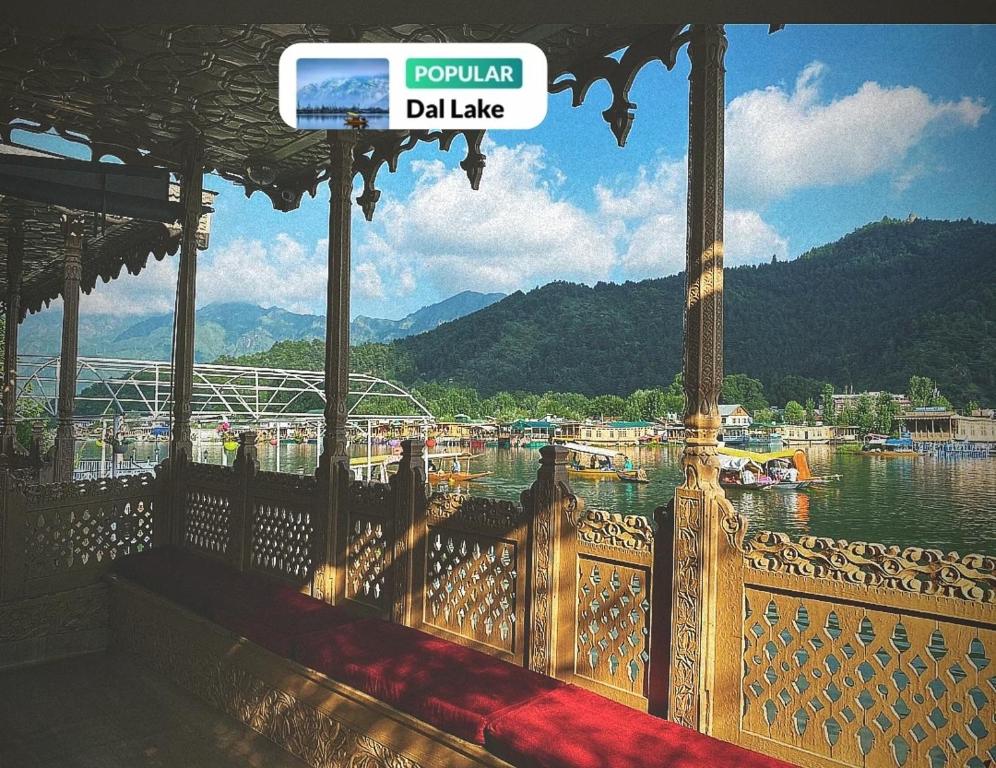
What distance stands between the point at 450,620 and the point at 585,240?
5222cm

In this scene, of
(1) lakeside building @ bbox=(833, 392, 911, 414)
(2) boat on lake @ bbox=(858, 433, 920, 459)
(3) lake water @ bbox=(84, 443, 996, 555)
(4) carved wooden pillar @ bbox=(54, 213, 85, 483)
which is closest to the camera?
(4) carved wooden pillar @ bbox=(54, 213, 85, 483)

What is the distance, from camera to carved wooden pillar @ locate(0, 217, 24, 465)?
25.5 feet

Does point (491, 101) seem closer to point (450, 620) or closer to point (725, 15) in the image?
point (725, 15)

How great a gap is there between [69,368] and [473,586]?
6801 millimetres

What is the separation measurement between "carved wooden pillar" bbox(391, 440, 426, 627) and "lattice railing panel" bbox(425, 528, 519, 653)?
0.34 ft

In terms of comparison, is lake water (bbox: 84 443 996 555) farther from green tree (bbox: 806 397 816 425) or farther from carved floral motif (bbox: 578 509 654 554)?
carved floral motif (bbox: 578 509 654 554)

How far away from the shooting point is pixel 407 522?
10.4 feet

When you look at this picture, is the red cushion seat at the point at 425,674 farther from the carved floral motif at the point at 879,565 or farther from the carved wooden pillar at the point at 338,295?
the carved wooden pillar at the point at 338,295

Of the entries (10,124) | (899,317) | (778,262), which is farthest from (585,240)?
(10,124)

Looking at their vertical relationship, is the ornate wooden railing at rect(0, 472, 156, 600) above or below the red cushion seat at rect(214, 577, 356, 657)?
above

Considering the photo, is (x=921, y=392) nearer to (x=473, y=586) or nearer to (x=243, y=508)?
(x=473, y=586)

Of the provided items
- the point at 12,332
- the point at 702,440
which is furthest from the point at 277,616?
Result: the point at 12,332

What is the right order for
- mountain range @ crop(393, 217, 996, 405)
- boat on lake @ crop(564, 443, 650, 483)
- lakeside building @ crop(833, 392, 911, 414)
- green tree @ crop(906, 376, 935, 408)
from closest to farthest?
boat on lake @ crop(564, 443, 650, 483) → green tree @ crop(906, 376, 935, 408) → mountain range @ crop(393, 217, 996, 405) → lakeside building @ crop(833, 392, 911, 414)

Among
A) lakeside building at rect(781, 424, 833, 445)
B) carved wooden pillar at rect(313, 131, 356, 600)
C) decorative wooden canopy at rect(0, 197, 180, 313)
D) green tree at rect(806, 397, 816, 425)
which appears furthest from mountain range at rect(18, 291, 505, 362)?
carved wooden pillar at rect(313, 131, 356, 600)
